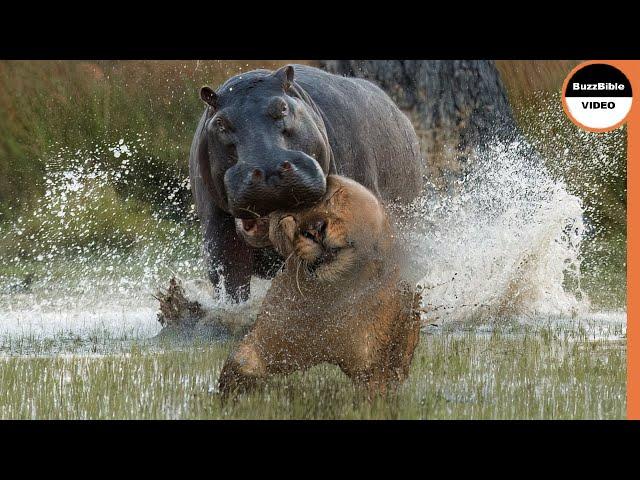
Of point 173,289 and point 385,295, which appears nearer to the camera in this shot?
point 385,295

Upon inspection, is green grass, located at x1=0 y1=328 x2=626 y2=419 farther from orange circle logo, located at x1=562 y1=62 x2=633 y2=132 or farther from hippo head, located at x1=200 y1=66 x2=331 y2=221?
orange circle logo, located at x1=562 y1=62 x2=633 y2=132

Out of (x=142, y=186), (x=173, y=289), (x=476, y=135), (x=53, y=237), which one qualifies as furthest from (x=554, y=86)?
(x=53, y=237)

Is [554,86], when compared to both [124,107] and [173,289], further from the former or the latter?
[124,107]

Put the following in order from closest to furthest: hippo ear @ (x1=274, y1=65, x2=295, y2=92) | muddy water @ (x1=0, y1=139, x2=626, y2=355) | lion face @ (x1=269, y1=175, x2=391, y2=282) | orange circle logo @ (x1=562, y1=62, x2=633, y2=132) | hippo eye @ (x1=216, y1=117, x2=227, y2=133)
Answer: lion face @ (x1=269, y1=175, x2=391, y2=282) → orange circle logo @ (x1=562, y1=62, x2=633, y2=132) → hippo eye @ (x1=216, y1=117, x2=227, y2=133) → hippo ear @ (x1=274, y1=65, x2=295, y2=92) → muddy water @ (x1=0, y1=139, x2=626, y2=355)

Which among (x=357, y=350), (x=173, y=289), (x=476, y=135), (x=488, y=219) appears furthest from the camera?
(x=476, y=135)

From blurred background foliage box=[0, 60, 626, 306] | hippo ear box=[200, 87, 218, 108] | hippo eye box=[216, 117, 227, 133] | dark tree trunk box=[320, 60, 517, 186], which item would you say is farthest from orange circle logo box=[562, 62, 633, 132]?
dark tree trunk box=[320, 60, 517, 186]

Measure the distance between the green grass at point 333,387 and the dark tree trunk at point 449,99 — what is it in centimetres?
644

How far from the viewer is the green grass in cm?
629

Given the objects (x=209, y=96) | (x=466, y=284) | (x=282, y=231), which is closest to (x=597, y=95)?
(x=282, y=231)

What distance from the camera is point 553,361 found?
7.67m

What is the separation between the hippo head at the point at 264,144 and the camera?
675 cm

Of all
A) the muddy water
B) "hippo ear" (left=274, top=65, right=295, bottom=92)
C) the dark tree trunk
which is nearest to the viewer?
"hippo ear" (left=274, top=65, right=295, bottom=92)

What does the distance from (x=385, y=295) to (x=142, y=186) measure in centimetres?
1016

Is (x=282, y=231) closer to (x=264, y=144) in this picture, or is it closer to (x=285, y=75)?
(x=264, y=144)
